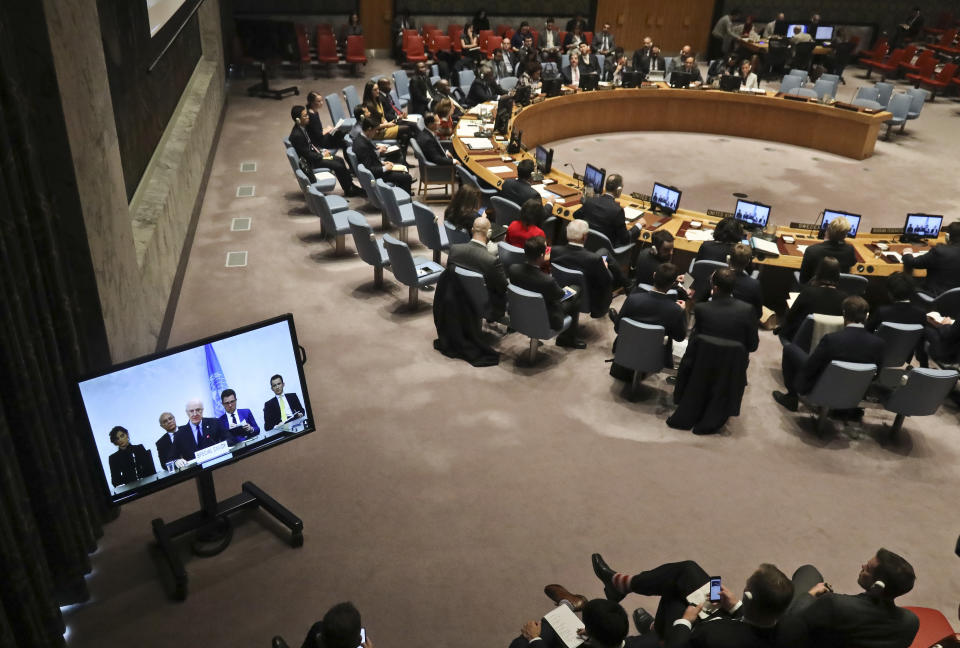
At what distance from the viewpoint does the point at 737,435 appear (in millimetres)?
6340

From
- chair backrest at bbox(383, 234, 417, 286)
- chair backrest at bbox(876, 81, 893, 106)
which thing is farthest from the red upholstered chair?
chair backrest at bbox(876, 81, 893, 106)

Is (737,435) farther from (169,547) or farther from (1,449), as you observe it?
(1,449)

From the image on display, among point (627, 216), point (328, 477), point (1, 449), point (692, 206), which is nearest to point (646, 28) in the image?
point (692, 206)

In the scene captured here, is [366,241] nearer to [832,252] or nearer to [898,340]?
[832,252]

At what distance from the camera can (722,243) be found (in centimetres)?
765

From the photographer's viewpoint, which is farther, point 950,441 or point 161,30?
point 161,30

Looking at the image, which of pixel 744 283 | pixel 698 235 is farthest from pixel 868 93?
pixel 744 283

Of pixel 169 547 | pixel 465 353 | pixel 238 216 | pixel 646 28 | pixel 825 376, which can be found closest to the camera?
pixel 169 547

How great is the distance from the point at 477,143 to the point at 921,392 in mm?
6609

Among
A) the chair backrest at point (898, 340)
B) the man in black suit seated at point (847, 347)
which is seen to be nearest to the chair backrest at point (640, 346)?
the man in black suit seated at point (847, 347)

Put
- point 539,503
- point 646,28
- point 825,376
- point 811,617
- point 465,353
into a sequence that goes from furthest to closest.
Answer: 1. point 646,28
2. point 465,353
3. point 825,376
4. point 539,503
5. point 811,617

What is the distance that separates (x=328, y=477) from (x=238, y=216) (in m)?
5.40

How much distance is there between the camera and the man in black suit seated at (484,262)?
22.9ft

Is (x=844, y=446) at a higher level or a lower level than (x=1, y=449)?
lower
